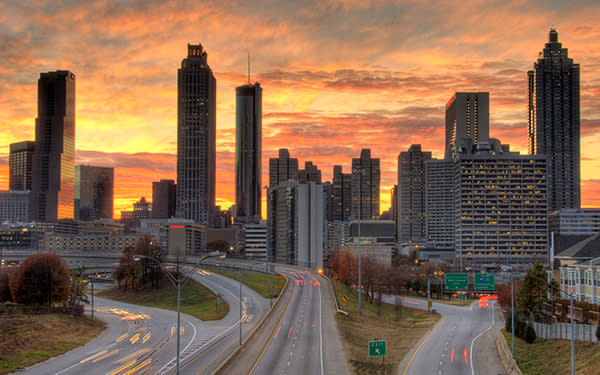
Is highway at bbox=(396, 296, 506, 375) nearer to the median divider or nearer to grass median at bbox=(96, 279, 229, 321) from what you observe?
the median divider

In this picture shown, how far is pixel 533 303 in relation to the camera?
7431cm

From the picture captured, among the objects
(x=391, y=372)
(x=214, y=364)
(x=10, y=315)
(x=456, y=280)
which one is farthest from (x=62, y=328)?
(x=456, y=280)

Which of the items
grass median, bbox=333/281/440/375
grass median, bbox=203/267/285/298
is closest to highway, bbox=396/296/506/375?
grass median, bbox=333/281/440/375

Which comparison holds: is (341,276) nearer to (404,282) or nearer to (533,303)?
(404,282)

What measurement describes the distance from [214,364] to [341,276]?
93483mm

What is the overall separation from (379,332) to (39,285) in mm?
53099

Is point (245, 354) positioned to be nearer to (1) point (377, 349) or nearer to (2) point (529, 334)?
(1) point (377, 349)

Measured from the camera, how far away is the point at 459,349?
70.2 m

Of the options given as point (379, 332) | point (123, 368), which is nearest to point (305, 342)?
point (379, 332)

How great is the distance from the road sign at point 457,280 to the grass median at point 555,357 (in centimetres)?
1968

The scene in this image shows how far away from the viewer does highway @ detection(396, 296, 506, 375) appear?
192 feet

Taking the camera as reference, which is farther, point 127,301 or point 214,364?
point 127,301

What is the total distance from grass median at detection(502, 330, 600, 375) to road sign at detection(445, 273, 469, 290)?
1968cm

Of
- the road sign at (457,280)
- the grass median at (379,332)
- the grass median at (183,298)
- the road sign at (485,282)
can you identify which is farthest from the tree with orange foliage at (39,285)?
the road sign at (485,282)
